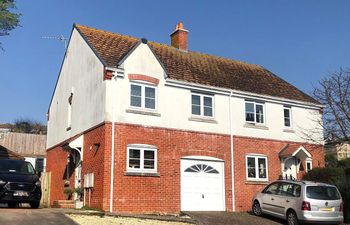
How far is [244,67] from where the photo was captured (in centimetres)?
2830

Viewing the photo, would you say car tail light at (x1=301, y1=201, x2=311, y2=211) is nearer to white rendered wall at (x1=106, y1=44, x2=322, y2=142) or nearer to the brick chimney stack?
white rendered wall at (x1=106, y1=44, x2=322, y2=142)

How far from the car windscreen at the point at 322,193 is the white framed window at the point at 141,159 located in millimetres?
6707

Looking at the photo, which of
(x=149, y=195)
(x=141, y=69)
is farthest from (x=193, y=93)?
(x=149, y=195)

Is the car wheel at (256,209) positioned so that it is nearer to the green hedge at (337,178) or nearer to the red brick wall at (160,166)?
the red brick wall at (160,166)

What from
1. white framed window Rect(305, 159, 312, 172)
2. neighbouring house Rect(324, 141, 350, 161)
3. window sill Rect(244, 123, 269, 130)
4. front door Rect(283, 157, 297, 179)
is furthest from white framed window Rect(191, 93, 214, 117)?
white framed window Rect(305, 159, 312, 172)

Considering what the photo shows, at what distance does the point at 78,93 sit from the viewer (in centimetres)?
2358

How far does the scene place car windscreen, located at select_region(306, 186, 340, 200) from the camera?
58.1 feet

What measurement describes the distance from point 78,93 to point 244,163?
926cm

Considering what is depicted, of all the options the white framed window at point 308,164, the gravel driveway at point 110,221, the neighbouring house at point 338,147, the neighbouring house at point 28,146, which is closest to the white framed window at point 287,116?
the white framed window at point 308,164

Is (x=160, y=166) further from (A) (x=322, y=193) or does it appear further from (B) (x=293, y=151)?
(B) (x=293, y=151)

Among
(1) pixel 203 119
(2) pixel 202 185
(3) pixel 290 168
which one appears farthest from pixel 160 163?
(3) pixel 290 168

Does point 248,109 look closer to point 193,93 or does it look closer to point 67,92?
point 193,93

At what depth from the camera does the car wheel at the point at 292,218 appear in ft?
58.5

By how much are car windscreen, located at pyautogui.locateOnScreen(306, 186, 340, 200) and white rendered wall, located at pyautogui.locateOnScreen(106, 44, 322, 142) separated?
630 centimetres
